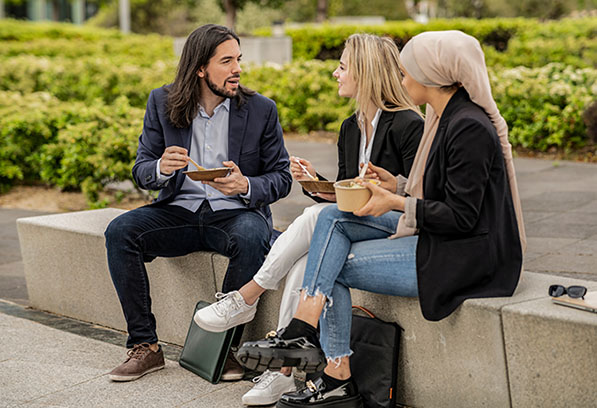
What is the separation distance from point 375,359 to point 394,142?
3.34 feet

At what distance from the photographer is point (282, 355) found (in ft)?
10.7

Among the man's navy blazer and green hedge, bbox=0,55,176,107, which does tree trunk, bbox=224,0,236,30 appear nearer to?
green hedge, bbox=0,55,176,107

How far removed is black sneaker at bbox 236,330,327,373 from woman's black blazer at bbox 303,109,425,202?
82 centimetres

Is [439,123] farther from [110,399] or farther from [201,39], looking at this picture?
[110,399]

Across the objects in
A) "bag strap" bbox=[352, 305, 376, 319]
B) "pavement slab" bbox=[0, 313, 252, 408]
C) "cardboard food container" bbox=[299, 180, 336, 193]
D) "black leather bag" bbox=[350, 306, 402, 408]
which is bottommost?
"pavement slab" bbox=[0, 313, 252, 408]

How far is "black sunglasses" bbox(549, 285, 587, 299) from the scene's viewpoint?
3.01 meters

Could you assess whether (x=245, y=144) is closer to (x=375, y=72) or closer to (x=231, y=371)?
(x=375, y=72)

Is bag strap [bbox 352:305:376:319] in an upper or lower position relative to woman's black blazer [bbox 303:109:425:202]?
lower

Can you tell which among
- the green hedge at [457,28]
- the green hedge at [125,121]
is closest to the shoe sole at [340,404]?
the green hedge at [125,121]

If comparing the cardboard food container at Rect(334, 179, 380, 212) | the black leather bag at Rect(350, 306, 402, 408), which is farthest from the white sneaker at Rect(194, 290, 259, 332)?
the cardboard food container at Rect(334, 179, 380, 212)

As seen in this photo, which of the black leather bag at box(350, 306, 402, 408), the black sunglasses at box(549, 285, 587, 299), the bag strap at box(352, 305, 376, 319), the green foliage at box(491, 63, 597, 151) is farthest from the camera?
the green foliage at box(491, 63, 597, 151)

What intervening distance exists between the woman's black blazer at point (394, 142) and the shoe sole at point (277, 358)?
0.85 metres

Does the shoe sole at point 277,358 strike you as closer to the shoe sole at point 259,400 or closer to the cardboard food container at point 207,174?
the shoe sole at point 259,400

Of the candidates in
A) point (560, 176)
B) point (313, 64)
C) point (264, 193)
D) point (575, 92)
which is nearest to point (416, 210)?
point (264, 193)
